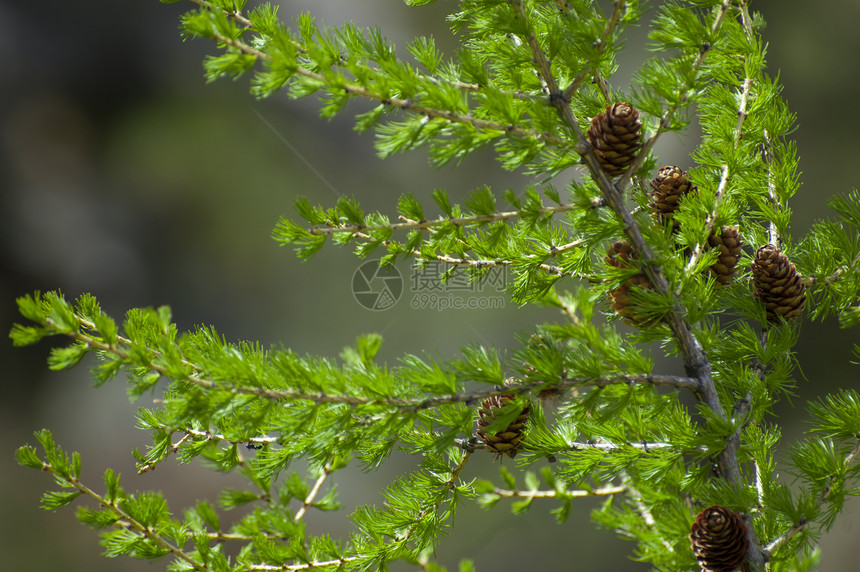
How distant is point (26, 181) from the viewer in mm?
1699

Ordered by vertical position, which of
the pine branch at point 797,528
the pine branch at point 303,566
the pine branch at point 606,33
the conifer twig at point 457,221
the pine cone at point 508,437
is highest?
the pine branch at point 606,33

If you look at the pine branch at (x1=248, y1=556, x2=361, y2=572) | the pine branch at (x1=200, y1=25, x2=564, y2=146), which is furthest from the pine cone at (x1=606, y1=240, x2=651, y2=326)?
the pine branch at (x1=248, y1=556, x2=361, y2=572)

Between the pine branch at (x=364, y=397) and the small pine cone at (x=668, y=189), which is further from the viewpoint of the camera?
the small pine cone at (x=668, y=189)

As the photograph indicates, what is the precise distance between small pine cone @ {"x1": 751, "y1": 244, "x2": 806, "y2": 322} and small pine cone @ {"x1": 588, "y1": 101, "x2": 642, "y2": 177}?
6.4 inches

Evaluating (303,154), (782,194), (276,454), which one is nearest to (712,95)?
(782,194)

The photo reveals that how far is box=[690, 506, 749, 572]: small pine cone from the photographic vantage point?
15.7 inches

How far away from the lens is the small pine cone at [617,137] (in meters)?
0.41

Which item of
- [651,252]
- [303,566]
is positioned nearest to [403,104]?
[651,252]

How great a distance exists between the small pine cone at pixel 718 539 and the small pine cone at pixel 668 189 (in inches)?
9.2

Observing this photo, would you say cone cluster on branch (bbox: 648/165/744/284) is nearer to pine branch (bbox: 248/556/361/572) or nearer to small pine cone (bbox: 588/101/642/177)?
small pine cone (bbox: 588/101/642/177)

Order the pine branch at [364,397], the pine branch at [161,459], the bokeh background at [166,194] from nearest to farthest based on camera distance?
the pine branch at [364,397] < the pine branch at [161,459] < the bokeh background at [166,194]

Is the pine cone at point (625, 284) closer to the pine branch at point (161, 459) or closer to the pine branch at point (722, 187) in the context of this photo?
the pine branch at point (722, 187)

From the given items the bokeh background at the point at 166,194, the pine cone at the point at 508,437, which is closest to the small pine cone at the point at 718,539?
Answer: the pine cone at the point at 508,437

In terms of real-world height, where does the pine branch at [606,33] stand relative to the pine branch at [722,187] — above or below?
above
